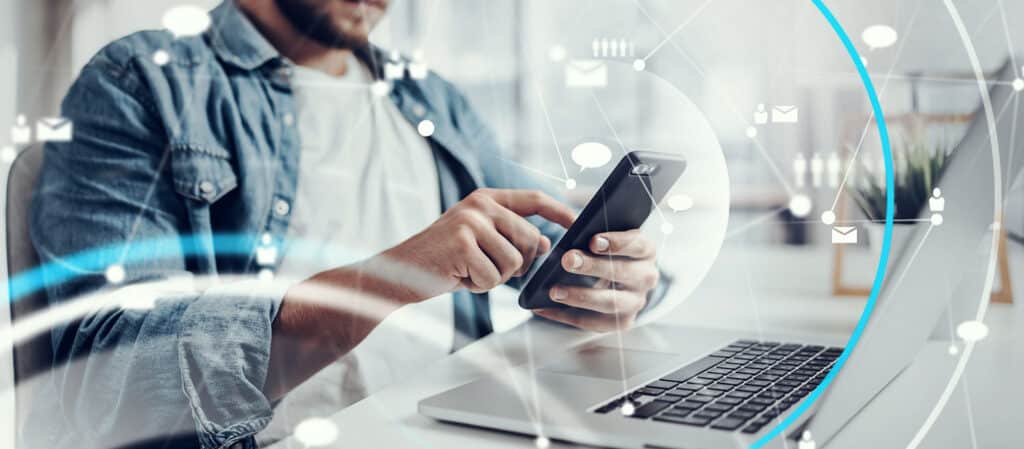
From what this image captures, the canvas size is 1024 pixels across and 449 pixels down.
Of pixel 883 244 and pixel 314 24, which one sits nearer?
pixel 883 244

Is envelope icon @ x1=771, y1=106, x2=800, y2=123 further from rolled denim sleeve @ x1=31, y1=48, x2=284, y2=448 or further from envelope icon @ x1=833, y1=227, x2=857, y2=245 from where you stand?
rolled denim sleeve @ x1=31, y1=48, x2=284, y2=448

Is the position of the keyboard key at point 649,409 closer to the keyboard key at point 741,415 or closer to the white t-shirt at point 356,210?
the keyboard key at point 741,415

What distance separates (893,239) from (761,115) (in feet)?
0.34

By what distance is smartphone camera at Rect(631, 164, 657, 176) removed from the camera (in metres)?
0.41

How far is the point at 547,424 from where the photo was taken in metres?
0.36

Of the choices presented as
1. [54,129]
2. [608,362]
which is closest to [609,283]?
[608,362]

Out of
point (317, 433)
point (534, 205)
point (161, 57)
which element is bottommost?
point (317, 433)

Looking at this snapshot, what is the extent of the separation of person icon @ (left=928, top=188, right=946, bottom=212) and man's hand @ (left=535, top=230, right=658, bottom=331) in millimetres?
146

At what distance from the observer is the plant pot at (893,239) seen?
37cm

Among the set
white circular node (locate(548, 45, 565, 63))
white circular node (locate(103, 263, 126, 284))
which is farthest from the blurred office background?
white circular node (locate(103, 263, 126, 284))

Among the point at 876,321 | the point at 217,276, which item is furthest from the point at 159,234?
the point at 876,321

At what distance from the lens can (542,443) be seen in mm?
348

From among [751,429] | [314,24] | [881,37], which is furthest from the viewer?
[314,24]

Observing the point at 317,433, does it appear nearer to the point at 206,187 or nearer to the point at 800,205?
the point at 206,187
